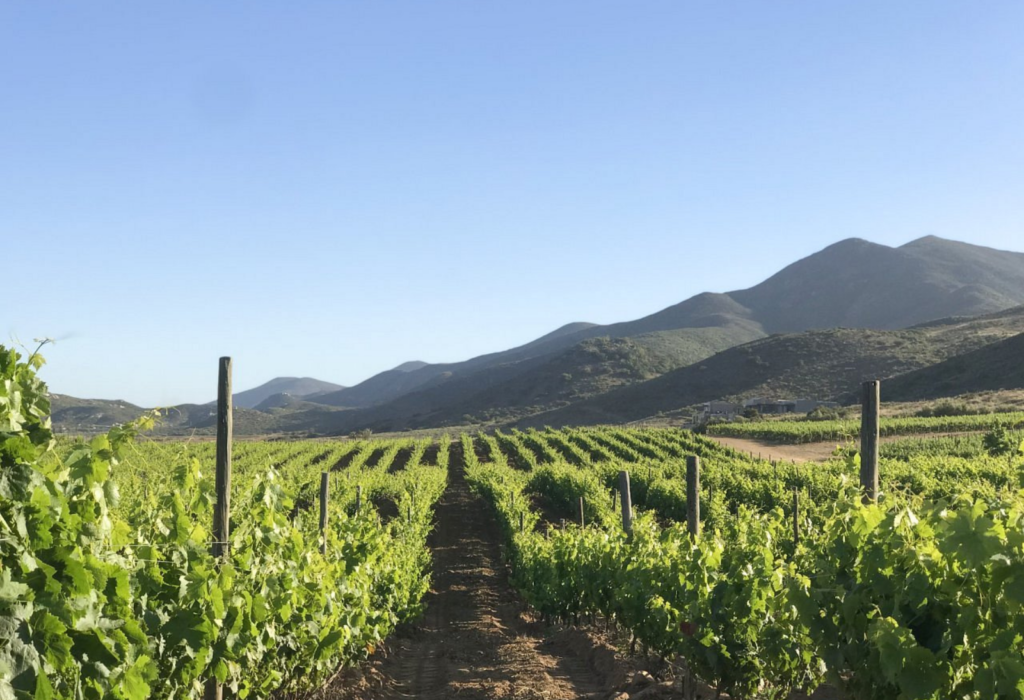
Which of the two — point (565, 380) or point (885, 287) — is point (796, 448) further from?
point (885, 287)

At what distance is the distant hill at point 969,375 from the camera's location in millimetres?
59188

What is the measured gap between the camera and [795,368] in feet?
279

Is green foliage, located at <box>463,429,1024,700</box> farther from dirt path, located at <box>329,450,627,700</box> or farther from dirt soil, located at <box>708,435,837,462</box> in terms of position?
dirt soil, located at <box>708,435,837,462</box>

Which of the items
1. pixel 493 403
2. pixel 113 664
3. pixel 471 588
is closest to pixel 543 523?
pixel 471 588

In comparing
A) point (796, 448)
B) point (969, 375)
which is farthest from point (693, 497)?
point (969, 375)

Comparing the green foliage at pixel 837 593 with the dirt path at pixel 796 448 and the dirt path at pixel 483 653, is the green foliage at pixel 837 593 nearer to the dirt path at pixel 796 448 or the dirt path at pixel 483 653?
the dirt path at pixel 483 653

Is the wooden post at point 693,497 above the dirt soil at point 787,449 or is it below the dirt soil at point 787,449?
above

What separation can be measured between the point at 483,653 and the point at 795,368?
80612mm

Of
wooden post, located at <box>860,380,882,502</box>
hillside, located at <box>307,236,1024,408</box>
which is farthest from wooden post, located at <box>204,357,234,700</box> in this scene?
hillside, located at <box>307,236,1024,408</box>

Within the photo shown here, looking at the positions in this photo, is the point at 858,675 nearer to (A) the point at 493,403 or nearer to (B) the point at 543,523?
(B) the point at 543,523

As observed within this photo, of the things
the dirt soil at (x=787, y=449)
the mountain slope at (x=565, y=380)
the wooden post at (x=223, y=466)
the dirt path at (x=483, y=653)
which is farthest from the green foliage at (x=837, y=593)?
the mountain slope at (x=565, y=380)

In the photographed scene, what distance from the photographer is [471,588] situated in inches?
644

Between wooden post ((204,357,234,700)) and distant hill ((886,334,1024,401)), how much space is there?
2428 inches

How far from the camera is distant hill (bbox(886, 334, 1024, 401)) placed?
59.2 m
